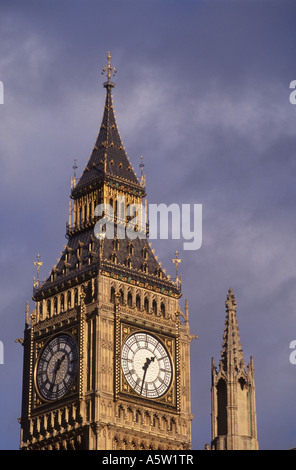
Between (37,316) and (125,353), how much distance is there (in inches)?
360

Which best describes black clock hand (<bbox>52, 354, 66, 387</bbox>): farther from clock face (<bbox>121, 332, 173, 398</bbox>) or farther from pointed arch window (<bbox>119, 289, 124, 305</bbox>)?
pointed arch window (<bbox>119, 289, 124, 305</bbox>)

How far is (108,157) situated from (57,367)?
18891 millimetres

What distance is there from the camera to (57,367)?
107188mm

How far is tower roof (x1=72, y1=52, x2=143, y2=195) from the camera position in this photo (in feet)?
377

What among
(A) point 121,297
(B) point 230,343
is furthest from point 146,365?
(B) point 230,343

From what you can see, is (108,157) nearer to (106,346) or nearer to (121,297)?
(121,297)

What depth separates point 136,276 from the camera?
109375mm

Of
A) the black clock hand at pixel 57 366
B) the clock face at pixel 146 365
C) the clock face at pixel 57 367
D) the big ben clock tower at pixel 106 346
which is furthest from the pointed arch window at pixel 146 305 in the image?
the black clock hand at pixel 57 366

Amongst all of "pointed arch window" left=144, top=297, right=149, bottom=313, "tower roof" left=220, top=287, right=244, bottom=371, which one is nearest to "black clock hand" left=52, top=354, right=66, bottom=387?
"pointed arch window" left=144, top=297, right=149, bottom=313

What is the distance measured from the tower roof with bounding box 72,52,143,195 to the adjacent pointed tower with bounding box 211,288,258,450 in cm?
6412

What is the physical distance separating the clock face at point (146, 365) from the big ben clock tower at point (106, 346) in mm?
75
